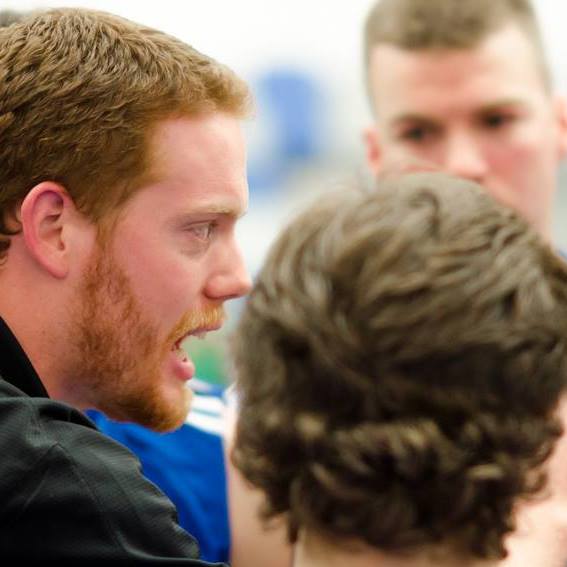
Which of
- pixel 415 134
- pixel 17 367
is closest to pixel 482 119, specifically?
pixel 415 134

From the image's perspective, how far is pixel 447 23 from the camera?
2766mm

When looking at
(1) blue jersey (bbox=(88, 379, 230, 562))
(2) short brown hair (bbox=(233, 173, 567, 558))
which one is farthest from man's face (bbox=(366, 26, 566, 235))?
(2) short brown hair (bbox=(233, 173, 567, 558))

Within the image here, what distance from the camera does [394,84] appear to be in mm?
2781

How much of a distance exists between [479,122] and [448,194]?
1554 mm

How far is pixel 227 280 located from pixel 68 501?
1.91 ft

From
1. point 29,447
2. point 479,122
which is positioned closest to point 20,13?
point 479,122

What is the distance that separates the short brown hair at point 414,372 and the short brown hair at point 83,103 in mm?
734

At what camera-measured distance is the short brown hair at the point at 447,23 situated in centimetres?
276

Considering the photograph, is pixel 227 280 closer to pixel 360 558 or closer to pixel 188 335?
pixel 188 335

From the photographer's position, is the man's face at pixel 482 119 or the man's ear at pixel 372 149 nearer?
the man's face at pixel 482 119

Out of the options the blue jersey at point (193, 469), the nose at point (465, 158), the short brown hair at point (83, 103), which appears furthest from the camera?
the nose at point (465, 158)

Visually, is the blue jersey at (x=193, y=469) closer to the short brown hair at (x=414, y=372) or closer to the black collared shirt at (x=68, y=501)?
the black collared shirt at (x=68, y=501)

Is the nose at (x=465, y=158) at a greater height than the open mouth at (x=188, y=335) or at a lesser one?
greater

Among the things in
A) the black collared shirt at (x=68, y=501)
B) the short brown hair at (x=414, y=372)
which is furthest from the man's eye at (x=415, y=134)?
the short brown hair at (x=414, y=372)
